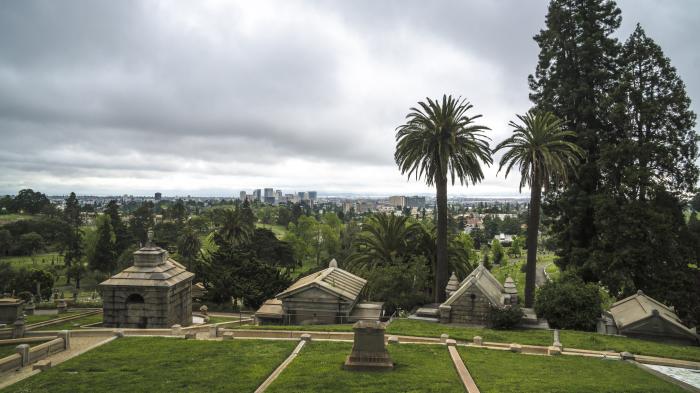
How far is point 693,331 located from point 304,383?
22.4m

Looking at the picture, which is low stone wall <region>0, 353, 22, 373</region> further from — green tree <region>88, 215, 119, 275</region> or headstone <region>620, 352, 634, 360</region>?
green tree <region>88, 215, 119, 275</region>

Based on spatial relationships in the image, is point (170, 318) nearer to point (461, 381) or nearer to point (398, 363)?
point (398, 363)

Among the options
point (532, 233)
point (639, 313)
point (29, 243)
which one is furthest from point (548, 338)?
point (29, 243)

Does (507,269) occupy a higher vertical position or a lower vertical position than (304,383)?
lower

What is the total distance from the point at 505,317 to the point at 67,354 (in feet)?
69.1

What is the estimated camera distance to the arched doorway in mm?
25625

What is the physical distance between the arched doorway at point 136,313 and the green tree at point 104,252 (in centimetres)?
5311

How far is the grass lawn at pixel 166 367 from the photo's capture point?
1384 cm

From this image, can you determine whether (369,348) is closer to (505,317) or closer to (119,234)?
(505,317)

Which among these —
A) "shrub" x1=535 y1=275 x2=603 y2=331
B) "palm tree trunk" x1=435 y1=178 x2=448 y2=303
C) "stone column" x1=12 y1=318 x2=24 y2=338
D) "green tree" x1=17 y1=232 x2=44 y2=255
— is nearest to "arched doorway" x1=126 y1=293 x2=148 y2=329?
"stone column" x1=12 y1=318 x2=24 y2=338

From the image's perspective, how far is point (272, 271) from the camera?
42.3 metres

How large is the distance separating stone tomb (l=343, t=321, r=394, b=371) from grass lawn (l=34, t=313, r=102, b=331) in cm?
2221

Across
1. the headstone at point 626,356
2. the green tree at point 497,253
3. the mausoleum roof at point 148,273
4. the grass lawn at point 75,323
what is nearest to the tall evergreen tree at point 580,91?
the headstone at point 626,356

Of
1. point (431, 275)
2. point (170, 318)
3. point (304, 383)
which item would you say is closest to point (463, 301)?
point (431, 275)
